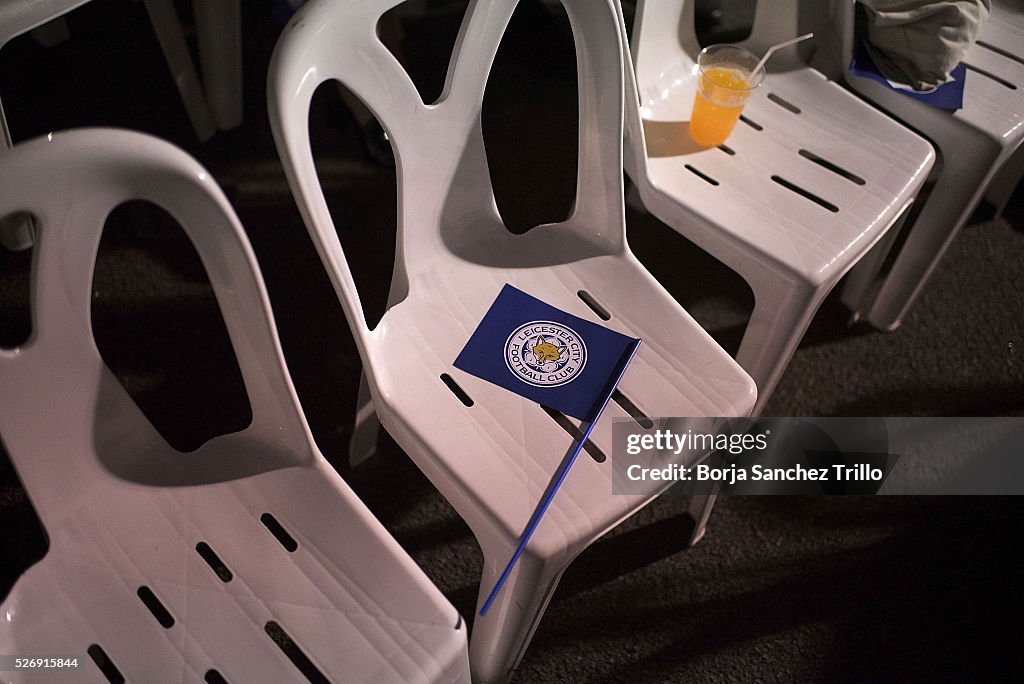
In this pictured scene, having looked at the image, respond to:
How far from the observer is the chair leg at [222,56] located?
6.39 feet

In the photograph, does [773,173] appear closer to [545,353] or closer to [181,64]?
[545,353]

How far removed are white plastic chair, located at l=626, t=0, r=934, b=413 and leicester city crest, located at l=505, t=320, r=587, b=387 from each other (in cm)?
34

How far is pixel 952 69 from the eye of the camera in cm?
167

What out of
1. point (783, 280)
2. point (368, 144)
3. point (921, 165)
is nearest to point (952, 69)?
point (921, 165)

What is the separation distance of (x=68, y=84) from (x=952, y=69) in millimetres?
2073

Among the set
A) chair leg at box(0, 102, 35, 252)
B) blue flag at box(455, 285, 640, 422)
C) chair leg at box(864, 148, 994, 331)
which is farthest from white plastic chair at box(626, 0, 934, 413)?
chair leg at box(0, 102, 35, 252)

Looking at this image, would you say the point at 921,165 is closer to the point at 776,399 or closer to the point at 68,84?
the point at 776,399

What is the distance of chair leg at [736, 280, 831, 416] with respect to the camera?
1.37m

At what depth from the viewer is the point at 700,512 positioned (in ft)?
5.08

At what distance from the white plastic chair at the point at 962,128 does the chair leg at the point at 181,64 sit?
1.44 metres

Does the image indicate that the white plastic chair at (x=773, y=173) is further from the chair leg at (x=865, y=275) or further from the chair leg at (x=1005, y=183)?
the chair leg at (x=1005, y=183)

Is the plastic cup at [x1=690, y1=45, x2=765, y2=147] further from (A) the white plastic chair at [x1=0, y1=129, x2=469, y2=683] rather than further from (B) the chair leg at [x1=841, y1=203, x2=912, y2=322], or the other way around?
(A) the white plastic chair at [x1=0, y1=129, x2=469, y2=683]

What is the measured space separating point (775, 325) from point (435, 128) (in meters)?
0.63

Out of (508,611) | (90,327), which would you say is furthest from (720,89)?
(90,327)
